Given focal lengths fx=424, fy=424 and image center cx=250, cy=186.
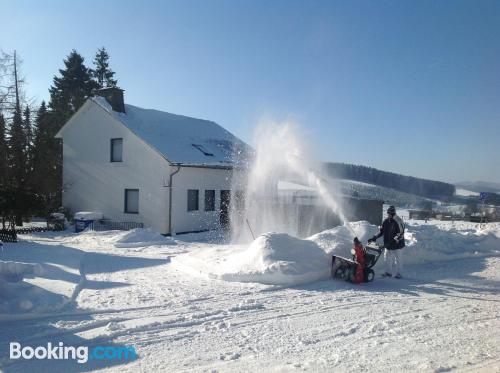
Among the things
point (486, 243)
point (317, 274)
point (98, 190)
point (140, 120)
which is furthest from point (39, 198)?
point (486, 243)

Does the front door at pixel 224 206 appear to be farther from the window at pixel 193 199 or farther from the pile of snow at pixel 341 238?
the pile of snow at pixel 341 238

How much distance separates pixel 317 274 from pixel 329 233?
241 centimetres

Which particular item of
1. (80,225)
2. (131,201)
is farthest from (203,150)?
(80,225)

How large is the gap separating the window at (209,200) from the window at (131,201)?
365 cm

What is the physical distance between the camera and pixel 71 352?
17.0 ft

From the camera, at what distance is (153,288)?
863 centimetres

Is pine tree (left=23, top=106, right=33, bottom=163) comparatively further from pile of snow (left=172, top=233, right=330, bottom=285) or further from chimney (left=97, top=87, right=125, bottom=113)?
pile of snow (left=172, top=233, right=330, bottom=285)

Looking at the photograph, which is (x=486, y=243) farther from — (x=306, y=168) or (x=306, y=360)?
(x=306, y=360)

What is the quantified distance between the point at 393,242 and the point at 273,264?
3107 mm

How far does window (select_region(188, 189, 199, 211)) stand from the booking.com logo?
1697 centimetres

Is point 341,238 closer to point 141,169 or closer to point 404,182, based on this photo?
point 141,169

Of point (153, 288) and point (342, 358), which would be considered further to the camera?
point (153, 288)

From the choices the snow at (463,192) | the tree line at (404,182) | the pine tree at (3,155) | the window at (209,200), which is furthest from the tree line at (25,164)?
the snow at (463,192)

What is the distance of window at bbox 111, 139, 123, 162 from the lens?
2294cm
